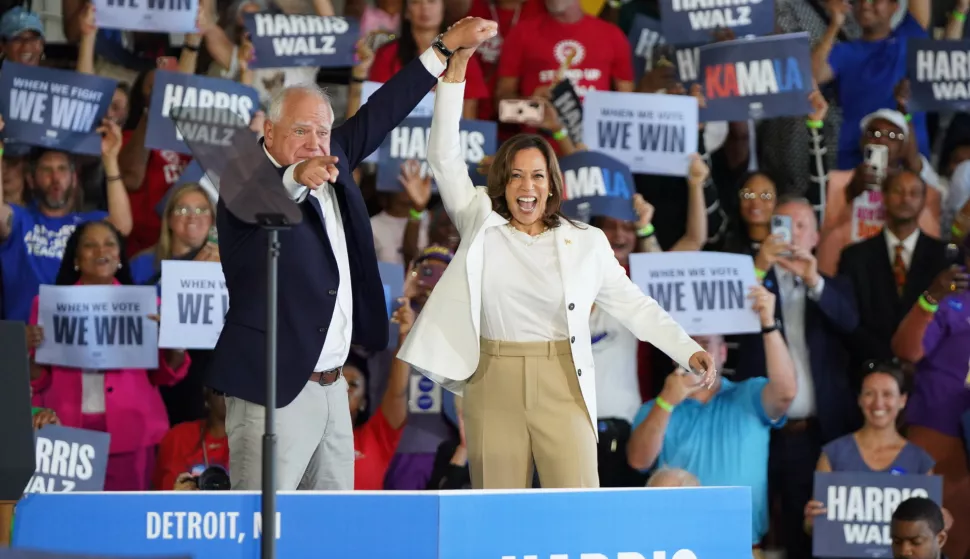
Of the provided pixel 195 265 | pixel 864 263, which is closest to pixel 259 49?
pixel 195 265

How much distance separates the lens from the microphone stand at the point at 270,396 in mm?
2596

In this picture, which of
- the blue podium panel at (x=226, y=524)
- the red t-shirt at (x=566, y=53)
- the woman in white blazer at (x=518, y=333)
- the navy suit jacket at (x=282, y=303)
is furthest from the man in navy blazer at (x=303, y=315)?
the red t-shirt at (x=566, y=53)

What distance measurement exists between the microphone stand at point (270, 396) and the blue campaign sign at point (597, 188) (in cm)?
347

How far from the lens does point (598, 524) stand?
297cm

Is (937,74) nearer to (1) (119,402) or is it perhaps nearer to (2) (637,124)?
(2) (637,124)

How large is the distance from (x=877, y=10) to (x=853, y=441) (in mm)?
2199

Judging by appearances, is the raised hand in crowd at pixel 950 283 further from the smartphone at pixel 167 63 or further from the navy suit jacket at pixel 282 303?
the smartphone at pixel 167 63

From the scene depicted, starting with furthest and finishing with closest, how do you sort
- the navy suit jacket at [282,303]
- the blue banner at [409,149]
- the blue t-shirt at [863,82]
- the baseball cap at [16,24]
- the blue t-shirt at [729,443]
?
the blue t-shirt at [863,82]
the baseball cap at [16,24]
the blue banner at [409,149]
the blue t-shirt at [729,443]
the navy suit jacket at [282,303]

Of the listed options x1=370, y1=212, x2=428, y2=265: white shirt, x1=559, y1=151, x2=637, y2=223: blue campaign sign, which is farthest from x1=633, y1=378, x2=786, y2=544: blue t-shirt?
x1=370, y1=212, x2=428, y2=265: white shirt

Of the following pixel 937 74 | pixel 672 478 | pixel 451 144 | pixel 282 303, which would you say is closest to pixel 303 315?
pixel 282 303

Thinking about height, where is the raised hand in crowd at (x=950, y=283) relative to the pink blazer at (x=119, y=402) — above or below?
above

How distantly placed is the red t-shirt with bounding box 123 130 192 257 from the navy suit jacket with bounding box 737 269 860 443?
9.00 ft

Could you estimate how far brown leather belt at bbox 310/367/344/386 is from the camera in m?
3.54

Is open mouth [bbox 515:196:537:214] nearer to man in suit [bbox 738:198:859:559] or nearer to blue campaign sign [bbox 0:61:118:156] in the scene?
man in suit [bbox 738:198:859:559]
